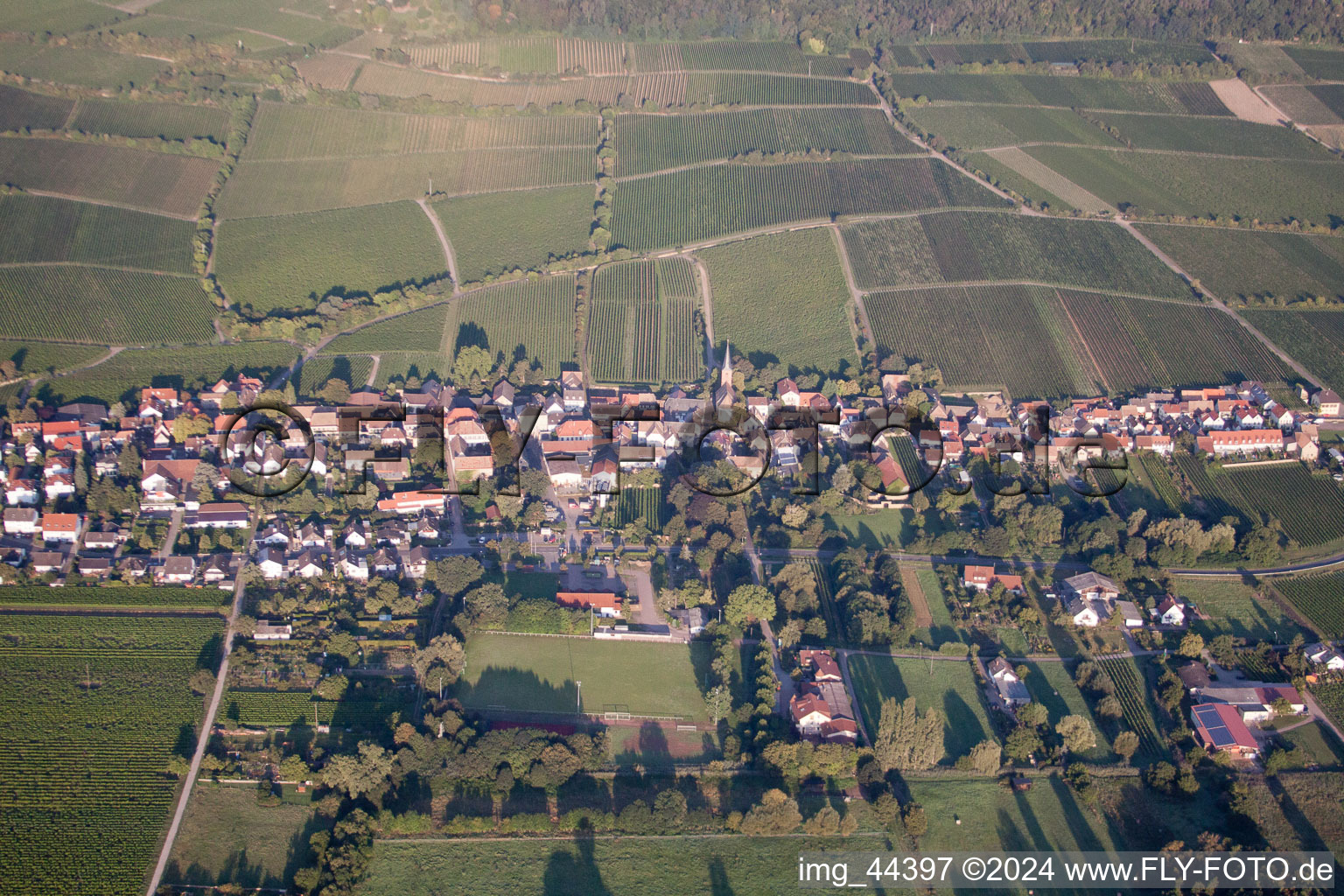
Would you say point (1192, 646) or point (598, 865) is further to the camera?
point (1192, 646)

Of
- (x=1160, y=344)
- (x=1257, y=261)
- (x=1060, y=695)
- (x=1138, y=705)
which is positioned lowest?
(x=1138, y=705)

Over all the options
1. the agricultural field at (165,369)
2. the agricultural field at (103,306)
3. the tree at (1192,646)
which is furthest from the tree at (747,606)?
the agricultural field at (103,306)

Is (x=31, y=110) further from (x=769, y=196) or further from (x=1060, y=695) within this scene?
(x=1060, y=695)

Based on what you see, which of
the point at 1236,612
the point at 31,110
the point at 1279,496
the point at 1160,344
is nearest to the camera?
the point at 1236,612

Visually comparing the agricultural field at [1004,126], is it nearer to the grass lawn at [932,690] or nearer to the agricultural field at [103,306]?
the grass lawn at [932,690]

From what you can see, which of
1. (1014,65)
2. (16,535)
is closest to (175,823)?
(16,535)

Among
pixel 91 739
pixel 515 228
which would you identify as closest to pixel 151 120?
pixel 515 228

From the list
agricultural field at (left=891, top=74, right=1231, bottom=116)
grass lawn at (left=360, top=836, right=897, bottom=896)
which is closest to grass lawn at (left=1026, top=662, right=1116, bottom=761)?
grass lawn at (left=360, top=836, right=897, bottom=896)

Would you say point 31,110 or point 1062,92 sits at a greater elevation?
point 1062,92
